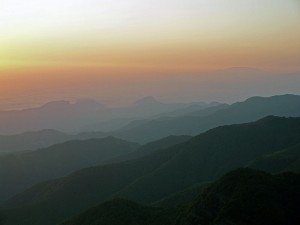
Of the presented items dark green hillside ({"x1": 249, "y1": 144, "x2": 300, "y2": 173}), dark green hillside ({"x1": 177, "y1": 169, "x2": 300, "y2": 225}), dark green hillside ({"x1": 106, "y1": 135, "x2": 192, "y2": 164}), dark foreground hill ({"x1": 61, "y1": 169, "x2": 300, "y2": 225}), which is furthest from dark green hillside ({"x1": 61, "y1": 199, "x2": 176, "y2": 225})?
dark green hillside ({"x1": 106, "y1": 135, "x2": 192, "y2": 164})

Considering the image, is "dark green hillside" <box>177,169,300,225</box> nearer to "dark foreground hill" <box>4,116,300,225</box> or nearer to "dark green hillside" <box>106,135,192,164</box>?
"dark foreground hill" <box>4,116,300,225</box>

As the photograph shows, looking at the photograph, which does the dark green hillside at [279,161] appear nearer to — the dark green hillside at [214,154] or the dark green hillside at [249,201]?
the dark green hillside at [214,154]

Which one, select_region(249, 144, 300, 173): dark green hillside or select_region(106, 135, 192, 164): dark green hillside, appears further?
select_region(106, 135, 192, 164): dark green hillside

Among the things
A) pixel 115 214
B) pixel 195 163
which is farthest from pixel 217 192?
pixel 195 163

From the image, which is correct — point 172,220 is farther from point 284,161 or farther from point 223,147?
point 223,147

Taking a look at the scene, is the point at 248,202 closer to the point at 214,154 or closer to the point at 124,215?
the point at 124,215

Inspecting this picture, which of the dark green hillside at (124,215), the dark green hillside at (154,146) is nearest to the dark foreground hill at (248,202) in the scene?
the dark green hillside at (124,215)

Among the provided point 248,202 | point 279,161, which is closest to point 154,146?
point 279,161
